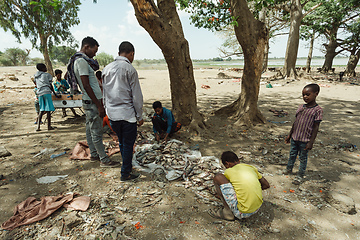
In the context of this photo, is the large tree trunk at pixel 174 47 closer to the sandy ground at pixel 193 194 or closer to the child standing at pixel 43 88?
the sandy ground at pixel 193 194

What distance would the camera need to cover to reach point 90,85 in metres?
3.08

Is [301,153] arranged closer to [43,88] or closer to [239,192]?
[239,192]

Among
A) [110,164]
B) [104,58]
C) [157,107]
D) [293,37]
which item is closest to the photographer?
[110,164]

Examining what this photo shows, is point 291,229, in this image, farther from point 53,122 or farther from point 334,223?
point 53,122

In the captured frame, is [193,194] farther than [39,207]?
Yes

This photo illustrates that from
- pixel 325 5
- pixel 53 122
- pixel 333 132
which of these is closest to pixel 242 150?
pixel 333 132

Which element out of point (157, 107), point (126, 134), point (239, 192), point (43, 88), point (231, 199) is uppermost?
point (43, 88)

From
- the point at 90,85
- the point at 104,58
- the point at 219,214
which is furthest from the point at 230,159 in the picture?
the point at 104,58

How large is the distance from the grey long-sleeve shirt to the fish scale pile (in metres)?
1.16

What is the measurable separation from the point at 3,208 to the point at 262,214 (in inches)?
134

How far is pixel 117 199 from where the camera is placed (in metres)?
2.69

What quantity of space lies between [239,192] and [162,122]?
8.40ft

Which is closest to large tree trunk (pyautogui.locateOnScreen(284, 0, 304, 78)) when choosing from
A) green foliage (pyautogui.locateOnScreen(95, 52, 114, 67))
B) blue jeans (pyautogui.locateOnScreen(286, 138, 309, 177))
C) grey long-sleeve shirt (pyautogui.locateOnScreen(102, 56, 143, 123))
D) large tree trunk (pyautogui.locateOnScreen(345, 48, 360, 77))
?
large tree trunk (pyautogui.locateOnScreen(345, 48, 360, 77))

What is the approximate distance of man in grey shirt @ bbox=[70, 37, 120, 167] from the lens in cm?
292
